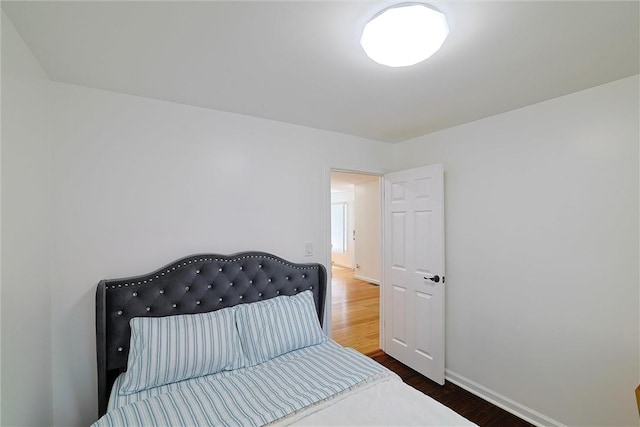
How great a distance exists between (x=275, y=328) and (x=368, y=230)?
4915 millimetres

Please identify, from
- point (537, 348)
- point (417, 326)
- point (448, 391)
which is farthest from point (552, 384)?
point (417, 326)

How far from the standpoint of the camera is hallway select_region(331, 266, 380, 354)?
3475 millimetres

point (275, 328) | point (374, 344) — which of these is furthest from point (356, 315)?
point (275, 328)

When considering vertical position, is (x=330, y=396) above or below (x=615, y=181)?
below

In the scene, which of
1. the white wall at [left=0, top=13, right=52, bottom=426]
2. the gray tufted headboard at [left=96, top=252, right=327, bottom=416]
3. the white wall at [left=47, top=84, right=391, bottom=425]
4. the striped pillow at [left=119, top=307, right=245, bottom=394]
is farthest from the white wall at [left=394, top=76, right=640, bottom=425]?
the white wall at [left=0, top=13, right=52, bottom=426]

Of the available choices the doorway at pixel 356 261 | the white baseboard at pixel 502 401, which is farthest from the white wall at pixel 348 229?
the white baseboard at pixel 502 401

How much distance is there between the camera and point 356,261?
7074 millimetres

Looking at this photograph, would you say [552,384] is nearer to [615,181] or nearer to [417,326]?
[417,326]

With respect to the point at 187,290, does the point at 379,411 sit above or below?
below

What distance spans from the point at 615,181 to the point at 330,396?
2.18 meters

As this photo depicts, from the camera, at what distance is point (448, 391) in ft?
8.29

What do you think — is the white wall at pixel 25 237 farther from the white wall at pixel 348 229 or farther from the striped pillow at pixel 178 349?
the white wall at pixel 348 229

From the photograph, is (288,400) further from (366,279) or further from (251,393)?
(366,279)

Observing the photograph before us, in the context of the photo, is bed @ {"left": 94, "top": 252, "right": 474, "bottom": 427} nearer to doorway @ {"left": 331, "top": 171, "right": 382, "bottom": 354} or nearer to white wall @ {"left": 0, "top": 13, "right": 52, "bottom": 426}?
white wall @ {"left": 0, "top": 13, "right": 52, "bottom": 426}
